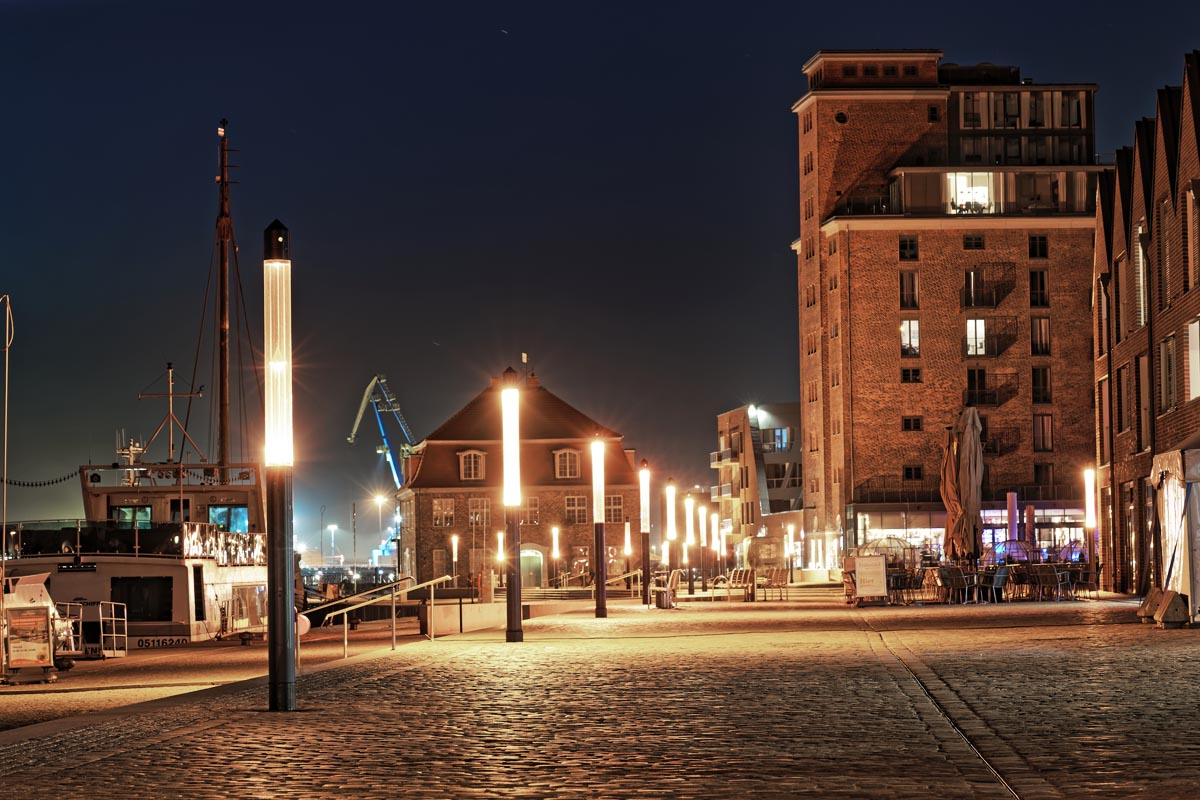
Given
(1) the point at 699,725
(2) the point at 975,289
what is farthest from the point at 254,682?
(2) the point at 975,289

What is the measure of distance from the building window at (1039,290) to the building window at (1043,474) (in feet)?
28.5

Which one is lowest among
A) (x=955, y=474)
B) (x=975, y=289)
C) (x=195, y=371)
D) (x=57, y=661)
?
(x=57, y=661)

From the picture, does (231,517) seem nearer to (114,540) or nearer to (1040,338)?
(114,540)

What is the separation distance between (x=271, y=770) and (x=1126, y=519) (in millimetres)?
35937

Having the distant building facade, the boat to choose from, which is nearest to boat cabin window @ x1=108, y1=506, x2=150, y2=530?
the boat

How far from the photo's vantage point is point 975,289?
297 ft

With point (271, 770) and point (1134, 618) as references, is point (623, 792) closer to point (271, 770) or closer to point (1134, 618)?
point (271, 770)

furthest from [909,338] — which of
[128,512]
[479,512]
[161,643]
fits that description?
[161,643]

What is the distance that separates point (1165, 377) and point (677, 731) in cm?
2818

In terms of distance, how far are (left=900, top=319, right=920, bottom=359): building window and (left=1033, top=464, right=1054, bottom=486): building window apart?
8.87 m

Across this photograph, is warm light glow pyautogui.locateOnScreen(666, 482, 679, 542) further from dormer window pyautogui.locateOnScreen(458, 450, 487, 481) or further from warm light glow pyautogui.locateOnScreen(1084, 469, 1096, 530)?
dormer window pyautogui.locateOnScreen(458, 450, 487, 481)

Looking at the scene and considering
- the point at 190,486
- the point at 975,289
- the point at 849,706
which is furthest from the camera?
the point at 975,289

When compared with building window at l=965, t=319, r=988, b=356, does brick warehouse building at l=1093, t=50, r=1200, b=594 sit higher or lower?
lower

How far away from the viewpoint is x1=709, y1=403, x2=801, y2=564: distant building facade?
118438 mm
